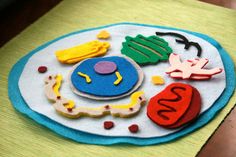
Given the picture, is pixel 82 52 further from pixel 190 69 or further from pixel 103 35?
pixel 190 69

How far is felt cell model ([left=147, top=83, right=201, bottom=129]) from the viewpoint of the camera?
1.17 metres

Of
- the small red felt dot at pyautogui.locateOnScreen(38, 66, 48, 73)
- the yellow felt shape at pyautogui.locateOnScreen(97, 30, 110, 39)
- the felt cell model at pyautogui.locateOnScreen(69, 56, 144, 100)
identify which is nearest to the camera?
the felt cell model at pyautogui.locateOnScreen(69, 56, 144, 100)

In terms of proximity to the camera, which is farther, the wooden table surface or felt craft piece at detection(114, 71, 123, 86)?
felt craft piece at detection(114, 71, 123, 86)

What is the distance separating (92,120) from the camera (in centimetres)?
120

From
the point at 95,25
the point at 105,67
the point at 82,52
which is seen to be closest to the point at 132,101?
the point at 105,67

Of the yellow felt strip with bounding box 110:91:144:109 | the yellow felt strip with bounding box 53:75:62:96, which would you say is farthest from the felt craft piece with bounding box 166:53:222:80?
the yellow felt strip with bounding box 53:75:62:96

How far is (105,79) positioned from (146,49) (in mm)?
190

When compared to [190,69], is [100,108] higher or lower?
lower

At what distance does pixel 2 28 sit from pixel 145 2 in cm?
54

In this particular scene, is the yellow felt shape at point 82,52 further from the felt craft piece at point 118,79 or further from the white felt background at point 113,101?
the felt craft piece at point 118,79

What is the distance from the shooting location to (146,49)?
1.42 m

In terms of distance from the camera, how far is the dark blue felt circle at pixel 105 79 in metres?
1.27

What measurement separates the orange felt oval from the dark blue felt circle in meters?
0.10

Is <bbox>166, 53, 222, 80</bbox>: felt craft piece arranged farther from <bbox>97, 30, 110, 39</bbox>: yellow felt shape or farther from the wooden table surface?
<bbox>97, 30, 110, 39</bbox>: yellow felt shape
